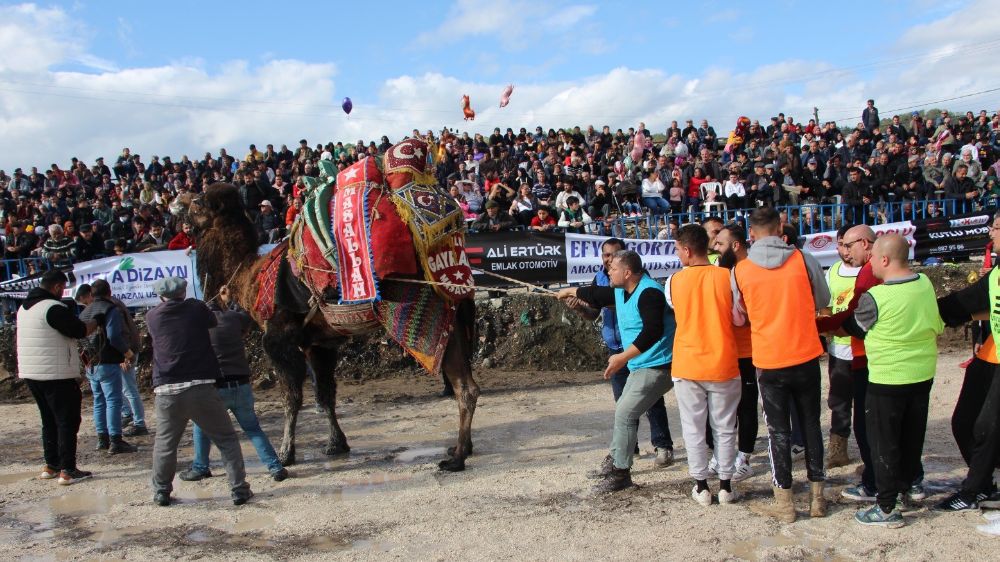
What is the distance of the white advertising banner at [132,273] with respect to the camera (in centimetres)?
1118

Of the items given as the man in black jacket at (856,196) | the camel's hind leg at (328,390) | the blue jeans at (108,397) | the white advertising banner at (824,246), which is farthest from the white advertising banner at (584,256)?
the blue jeans at (108,397)

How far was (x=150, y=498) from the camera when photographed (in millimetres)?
5852

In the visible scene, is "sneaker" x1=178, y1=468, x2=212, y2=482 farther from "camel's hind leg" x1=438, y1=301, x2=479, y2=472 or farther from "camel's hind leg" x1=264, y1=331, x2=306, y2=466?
"camel's hind leg" x1=438, y1=301, x2=479, y2=472

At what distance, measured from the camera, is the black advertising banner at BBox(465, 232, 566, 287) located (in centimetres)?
1152

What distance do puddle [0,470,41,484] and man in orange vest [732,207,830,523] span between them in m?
5.87

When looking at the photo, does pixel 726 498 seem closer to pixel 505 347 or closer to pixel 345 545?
pixel 345 545

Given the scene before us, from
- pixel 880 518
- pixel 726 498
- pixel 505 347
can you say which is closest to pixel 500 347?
pixel 505 347

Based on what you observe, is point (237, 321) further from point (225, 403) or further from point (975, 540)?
point (975, 540)

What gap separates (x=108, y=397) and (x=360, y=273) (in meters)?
2.89

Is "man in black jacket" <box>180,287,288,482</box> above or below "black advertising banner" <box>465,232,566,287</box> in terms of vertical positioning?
below

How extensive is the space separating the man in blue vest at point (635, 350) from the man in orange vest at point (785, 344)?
583mm

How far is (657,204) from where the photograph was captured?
15000mm

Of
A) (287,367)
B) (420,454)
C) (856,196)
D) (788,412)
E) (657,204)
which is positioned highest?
(657,204)

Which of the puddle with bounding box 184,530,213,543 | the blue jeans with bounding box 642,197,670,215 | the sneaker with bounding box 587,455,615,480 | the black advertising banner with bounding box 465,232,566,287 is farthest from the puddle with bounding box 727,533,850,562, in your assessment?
the blue jeans with bounding box 642,197,670,215
